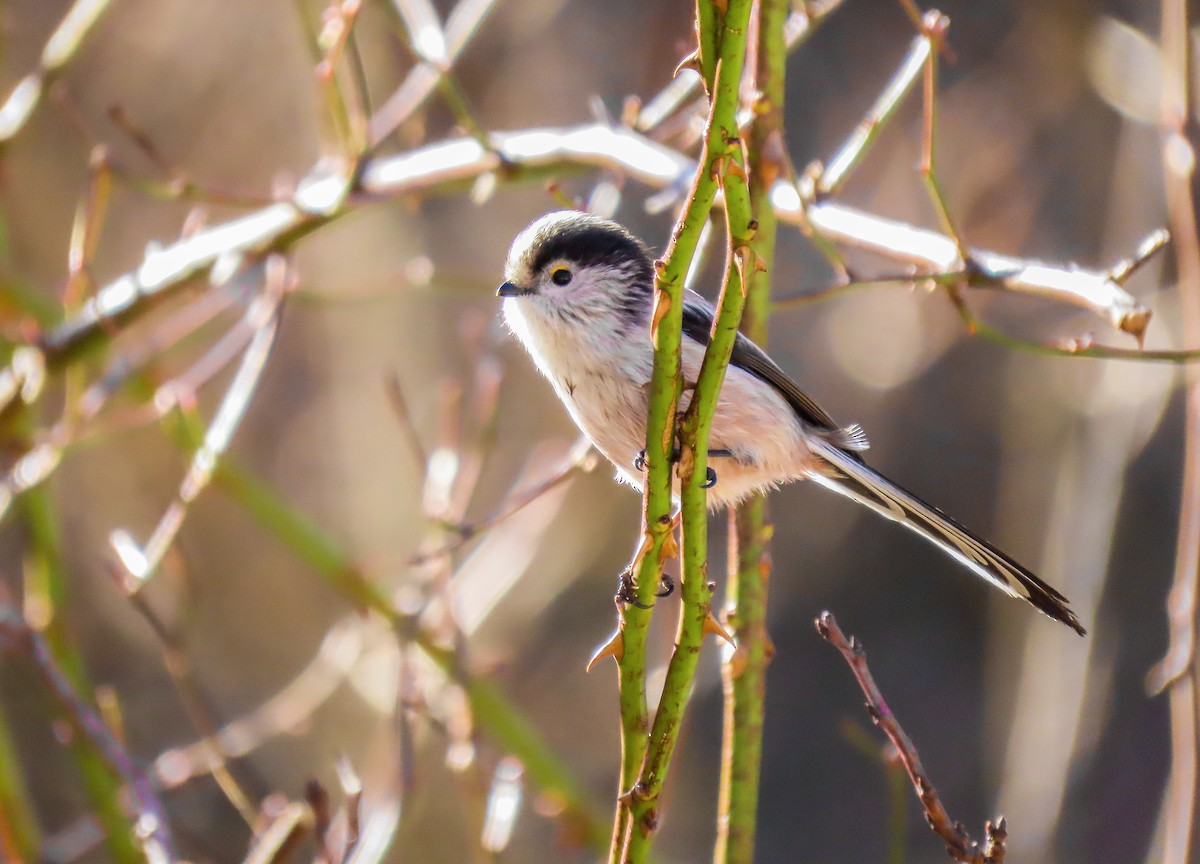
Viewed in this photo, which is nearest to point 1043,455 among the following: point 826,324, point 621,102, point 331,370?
point 826,324

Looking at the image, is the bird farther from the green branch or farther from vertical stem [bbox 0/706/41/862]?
vertical stem [bbox 0/706/41/862]

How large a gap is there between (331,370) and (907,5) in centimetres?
450

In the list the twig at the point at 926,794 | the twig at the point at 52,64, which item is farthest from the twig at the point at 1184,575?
the twig at the point at 52,64

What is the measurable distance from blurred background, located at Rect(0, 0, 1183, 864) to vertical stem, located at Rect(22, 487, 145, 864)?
1505 millimetres

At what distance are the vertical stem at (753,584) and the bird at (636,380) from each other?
0.65ft

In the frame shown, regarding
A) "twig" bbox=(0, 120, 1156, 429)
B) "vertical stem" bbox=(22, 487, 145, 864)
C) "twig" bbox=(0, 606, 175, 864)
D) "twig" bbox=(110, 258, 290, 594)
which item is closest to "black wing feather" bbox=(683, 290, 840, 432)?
"twig" bbox=(0, 120, 1156, 429)

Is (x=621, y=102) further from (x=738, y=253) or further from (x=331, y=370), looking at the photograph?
(x=738, y=253)

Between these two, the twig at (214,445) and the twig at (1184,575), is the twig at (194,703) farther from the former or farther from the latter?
the twig at (1184,575)

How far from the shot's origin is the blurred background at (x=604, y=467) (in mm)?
4879

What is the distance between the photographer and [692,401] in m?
1.47

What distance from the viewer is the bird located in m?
2.40

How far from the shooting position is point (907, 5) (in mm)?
2176

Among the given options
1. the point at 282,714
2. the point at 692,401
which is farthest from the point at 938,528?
the point at 282,714

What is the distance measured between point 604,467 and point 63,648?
2.61 m
